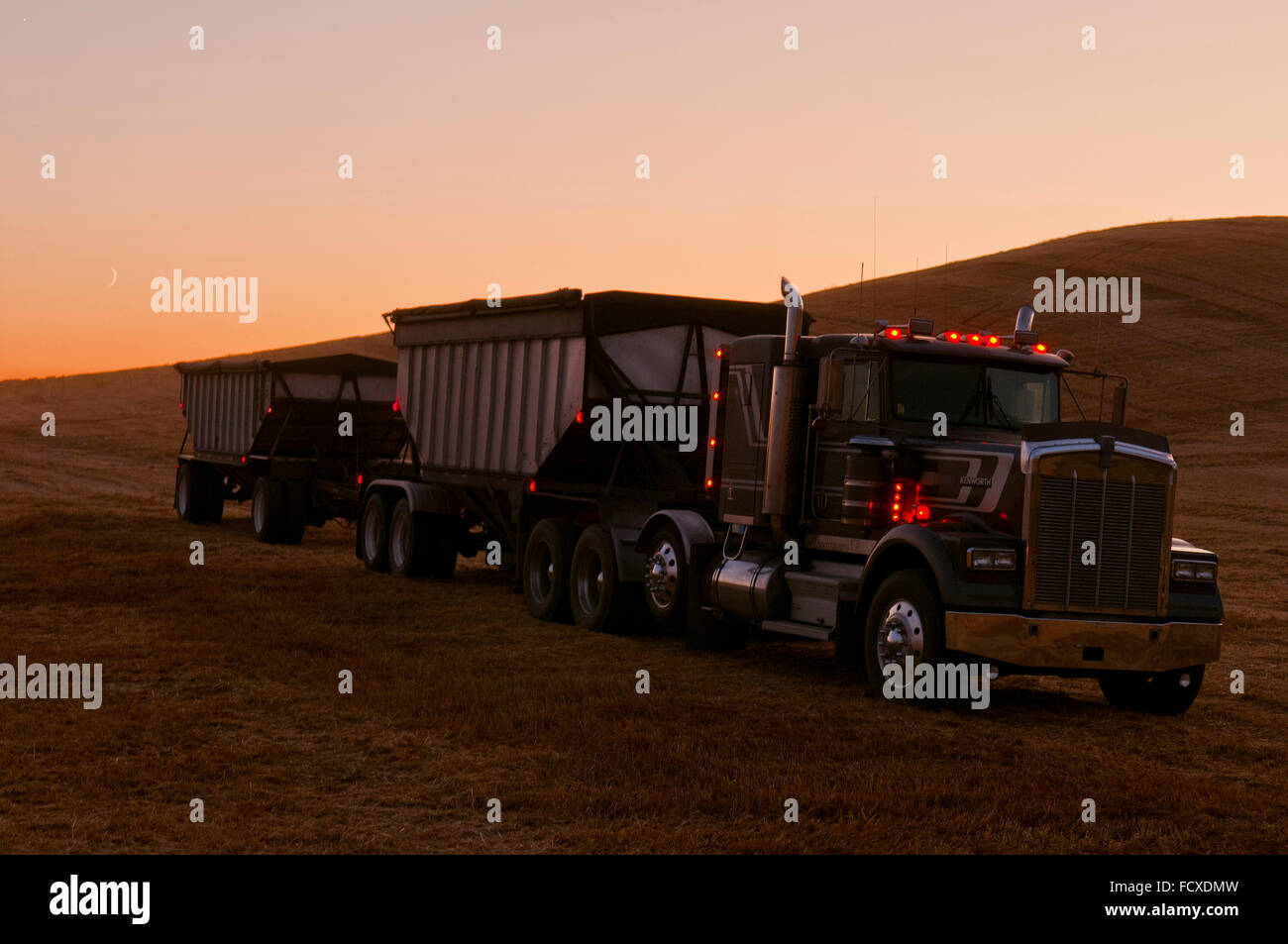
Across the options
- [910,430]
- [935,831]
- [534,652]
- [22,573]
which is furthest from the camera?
[22,573]

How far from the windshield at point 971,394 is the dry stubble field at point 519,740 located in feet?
7.59

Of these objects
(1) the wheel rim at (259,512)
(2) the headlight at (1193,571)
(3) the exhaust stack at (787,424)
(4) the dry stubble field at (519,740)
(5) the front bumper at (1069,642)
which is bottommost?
(4) the dry stubble field at (519,740)

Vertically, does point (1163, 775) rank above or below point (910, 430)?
below

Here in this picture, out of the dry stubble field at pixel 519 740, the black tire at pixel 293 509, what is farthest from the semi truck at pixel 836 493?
the black tire at pixel 293 509

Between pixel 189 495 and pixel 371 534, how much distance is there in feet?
35.6

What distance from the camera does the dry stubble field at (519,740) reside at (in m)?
7.51

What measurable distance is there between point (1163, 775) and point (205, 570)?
1433 cm

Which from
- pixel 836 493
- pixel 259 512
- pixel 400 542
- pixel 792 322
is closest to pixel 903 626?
pixel 836 493

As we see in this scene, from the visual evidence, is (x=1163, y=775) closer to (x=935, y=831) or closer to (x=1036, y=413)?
(x=935, y=831)

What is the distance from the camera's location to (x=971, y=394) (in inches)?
496

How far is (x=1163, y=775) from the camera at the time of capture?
9125mm

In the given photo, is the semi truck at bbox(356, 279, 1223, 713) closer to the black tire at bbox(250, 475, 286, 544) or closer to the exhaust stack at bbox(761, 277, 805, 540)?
the exhaust stack at bbox(761, 277, 805, 540)

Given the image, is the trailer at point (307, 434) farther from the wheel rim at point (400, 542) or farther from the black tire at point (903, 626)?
the black tire at point (903, 626)
